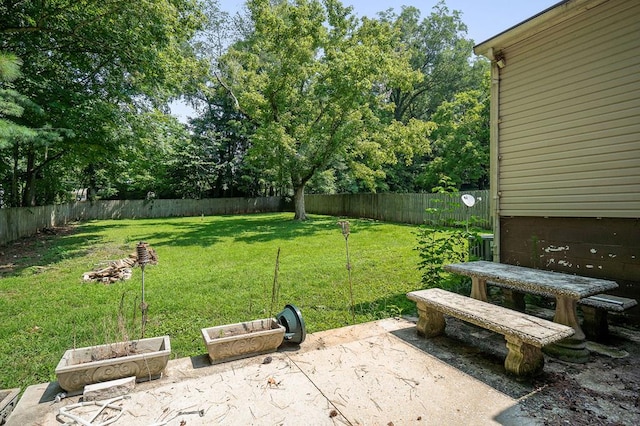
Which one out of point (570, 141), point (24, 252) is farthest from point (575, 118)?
point (24, 252)

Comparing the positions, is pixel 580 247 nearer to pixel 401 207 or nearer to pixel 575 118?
pixel 575 118

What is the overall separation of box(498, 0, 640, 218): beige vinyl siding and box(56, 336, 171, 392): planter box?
14.2 ft

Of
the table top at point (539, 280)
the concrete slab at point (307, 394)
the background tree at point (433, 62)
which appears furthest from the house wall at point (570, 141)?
the background tree at point (433, 62)

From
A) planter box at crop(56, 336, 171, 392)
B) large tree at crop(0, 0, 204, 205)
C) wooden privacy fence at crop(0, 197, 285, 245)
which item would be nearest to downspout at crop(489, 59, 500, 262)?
planter box at crop(56, 336, 171, 392)

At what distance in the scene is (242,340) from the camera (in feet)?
8.79

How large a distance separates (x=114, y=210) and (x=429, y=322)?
21.9m

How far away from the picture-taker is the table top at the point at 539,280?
8.71 ft

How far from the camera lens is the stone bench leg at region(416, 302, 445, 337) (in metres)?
3.09

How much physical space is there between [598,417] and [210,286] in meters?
4.65

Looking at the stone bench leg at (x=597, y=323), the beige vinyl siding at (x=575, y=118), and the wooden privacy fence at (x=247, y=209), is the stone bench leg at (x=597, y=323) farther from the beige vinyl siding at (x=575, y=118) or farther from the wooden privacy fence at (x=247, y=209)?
the wooden privacy fence at (x=247, y=209)

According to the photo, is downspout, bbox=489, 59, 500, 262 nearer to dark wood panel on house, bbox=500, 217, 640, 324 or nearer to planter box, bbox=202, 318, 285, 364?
A: dark wood panel on house, bbox=500, 217, 640, 324

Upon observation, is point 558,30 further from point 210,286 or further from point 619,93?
point 210,286

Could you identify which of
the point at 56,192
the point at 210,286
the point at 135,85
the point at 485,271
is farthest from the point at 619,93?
the point at 56,192

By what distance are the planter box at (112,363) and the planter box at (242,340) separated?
35 centimetres
